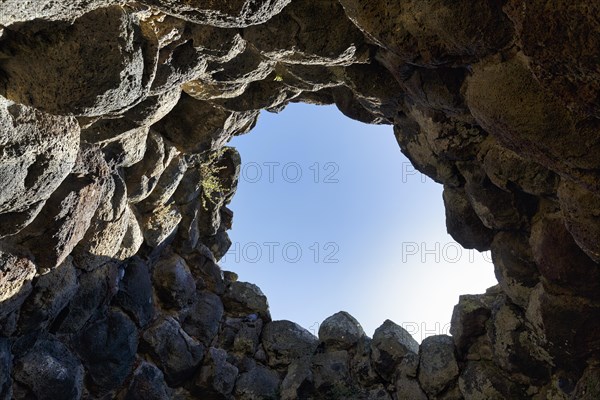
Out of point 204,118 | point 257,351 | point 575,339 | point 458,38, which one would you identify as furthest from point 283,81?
point 257,351

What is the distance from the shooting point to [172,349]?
8242mm

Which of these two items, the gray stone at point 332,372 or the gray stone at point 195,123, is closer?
the gray stone at point 195,123

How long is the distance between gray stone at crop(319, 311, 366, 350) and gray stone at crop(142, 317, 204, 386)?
2359mm

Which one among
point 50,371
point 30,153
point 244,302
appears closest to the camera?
point 30,153

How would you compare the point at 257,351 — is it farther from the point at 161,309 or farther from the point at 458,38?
the point at 458,38

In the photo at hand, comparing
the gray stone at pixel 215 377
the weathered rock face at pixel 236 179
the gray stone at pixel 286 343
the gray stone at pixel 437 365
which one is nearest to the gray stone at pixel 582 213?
the weathered rock face at pixel 236 179

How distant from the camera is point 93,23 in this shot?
356 centimetres

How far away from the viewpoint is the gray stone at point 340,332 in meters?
9.34

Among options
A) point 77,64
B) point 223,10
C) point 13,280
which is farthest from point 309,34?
point 13,280

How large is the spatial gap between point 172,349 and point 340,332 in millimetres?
3059

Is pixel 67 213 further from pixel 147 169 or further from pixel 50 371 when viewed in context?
pixel 50 371

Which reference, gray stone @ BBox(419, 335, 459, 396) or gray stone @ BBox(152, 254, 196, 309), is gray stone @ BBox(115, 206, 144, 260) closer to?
gray stone @ BBox(152, 254, 196, 309)

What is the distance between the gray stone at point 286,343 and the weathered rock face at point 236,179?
0.10ft

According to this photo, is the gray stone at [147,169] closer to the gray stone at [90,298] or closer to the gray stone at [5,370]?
the gray stone at [90,298]
